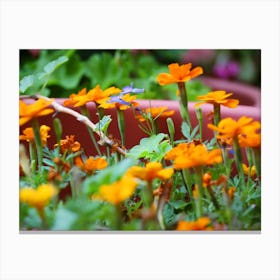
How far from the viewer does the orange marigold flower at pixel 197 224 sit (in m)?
0.69

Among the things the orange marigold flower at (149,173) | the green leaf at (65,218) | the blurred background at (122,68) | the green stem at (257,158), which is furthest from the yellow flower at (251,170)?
the blurred background at (122,68)

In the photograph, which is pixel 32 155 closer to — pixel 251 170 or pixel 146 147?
pixel 146 147

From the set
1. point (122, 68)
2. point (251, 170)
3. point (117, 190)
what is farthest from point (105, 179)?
point (122, 68)

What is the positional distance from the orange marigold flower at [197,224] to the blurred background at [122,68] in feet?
1.51

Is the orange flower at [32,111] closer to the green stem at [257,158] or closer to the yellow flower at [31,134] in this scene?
the yellow flower at [31,134]

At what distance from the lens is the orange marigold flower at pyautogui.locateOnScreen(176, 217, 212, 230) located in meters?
0.69

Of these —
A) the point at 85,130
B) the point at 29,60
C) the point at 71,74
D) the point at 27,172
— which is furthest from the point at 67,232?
the point at 29,60

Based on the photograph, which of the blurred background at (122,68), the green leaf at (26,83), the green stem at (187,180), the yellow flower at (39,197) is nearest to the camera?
the yellow flower at (39,197)

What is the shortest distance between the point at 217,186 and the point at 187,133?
104mm

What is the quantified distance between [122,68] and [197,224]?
66cm

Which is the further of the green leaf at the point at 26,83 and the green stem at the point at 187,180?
the green leaf at the point at 26,83

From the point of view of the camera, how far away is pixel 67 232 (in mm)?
680

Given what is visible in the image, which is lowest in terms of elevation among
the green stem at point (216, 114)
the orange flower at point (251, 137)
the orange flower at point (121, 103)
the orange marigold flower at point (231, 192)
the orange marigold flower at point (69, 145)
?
the orange marigold flower at point (231, 192)
